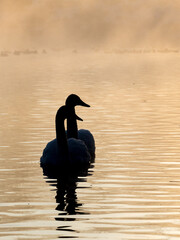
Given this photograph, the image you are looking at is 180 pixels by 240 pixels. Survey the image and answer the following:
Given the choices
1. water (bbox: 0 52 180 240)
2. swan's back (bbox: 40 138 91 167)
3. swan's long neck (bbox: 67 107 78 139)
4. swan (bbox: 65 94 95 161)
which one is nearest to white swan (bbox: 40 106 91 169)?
swan's back (bbox: 40 138 91 167)

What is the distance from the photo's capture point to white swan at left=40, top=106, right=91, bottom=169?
944 inches

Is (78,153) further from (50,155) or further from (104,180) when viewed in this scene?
(104,180)

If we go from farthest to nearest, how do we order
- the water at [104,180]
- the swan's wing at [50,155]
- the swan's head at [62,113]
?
the swan's head at [62,113], the swan's wing at [50,155], the water at [104,180]

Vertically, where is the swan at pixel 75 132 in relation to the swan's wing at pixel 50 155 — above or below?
above

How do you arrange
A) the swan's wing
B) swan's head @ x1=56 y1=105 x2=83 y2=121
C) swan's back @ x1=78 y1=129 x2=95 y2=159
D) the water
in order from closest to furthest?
the water
the swan's wing
swan's head @ x1=56 y1=105 x2=83 y2=121
swan's back @ x1=78 y1=129 x2=95 y2=159

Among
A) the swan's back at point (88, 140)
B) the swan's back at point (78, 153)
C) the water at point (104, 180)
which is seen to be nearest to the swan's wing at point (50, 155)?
the water at point (104, 180)

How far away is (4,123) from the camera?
3400 cm

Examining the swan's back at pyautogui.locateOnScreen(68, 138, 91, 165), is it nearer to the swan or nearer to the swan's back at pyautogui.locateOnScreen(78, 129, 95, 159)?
the swan

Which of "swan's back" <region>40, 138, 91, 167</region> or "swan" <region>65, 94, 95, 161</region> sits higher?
"swan" <region>65, 94, 95, 161</region>

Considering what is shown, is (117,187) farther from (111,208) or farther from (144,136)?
(144,136)

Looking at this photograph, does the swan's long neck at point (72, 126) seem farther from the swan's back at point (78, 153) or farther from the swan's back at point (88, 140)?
the swan's back at point (78, 153)

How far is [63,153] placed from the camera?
78.9 ft

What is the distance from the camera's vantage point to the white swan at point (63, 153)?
944 inches

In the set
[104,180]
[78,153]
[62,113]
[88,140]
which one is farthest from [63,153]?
[104,180]
